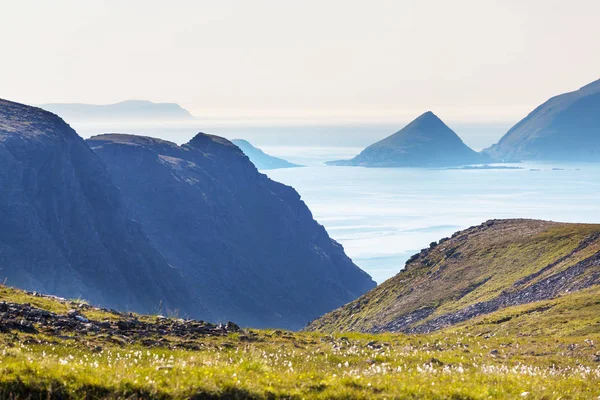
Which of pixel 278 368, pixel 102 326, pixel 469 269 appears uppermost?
pixel 278 368

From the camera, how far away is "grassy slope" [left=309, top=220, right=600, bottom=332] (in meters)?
87.5

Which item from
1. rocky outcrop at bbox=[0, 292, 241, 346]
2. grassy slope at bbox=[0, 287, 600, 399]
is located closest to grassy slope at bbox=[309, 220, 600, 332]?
grassy slope at bbox=[0, 287, 600, 399]

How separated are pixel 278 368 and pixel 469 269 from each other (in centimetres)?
8777

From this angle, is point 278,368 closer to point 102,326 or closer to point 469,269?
point 102,326

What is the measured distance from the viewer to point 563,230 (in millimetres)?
99125

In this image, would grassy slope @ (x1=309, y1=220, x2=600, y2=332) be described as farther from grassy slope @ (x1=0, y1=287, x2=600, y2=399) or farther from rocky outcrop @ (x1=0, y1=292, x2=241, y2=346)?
rocky outcrop @ (x1=0, y1=292, x2=241, y2=346)

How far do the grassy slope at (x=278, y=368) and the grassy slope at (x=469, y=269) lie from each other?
5652 centimetres

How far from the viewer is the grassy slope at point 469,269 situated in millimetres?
87500

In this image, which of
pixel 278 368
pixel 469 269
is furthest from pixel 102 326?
pixel 469 269

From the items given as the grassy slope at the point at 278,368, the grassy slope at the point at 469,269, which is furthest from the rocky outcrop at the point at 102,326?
the grassy slope at the point at 469,269

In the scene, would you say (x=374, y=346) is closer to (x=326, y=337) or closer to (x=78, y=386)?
(x=326, y=337)

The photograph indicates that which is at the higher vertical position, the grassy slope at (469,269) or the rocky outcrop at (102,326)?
the rocky outcrop at (102,326)

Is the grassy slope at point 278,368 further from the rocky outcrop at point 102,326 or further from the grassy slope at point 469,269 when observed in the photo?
the grassy slope at point 469,269

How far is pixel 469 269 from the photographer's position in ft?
336
